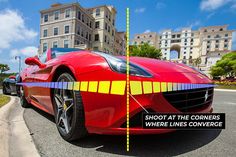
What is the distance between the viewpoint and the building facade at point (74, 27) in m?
28.7

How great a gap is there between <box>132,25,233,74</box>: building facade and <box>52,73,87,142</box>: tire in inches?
3101

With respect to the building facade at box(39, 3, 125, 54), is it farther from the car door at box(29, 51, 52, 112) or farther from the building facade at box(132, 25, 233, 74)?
the building facade at box(132, 25, 233, 74)

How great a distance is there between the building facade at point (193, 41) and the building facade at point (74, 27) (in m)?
51.5

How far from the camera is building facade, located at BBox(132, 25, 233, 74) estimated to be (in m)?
81.0

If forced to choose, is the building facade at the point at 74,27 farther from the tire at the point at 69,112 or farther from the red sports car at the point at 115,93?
the red sports car at the point at 115,93

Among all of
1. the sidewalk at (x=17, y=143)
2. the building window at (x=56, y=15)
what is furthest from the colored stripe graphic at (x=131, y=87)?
the building window at (x=56, y=15)

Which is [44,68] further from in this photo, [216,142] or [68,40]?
[68,40]

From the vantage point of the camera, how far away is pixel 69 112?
2.02m

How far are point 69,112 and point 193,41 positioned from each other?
103 meters

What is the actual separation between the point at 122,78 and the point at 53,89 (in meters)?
1.22

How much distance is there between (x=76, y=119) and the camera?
69.5 inches

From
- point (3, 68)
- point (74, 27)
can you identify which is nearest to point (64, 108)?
point (74, 27)

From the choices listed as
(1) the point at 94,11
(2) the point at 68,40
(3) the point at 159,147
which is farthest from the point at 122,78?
(1) the point at 94,11

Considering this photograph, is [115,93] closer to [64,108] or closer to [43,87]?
[64,108]
